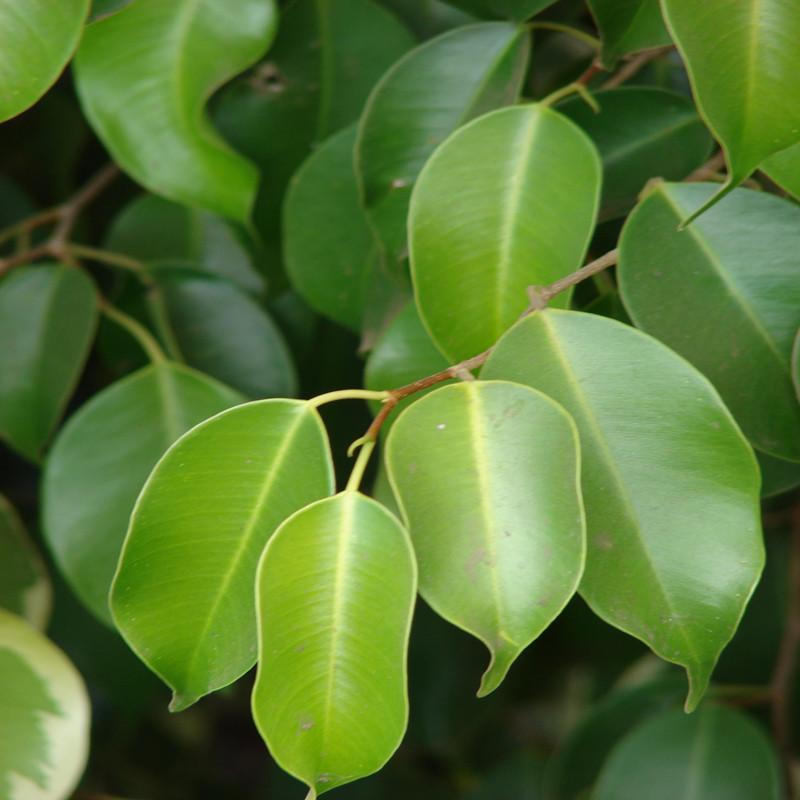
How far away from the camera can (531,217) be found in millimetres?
496

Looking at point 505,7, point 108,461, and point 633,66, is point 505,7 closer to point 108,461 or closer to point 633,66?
point 633,66

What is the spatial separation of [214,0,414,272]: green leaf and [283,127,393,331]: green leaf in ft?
0.15

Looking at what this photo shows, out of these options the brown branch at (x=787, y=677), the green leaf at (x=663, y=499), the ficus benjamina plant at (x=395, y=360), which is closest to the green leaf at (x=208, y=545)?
the ficus benjamina plant at (x=395, y=360)

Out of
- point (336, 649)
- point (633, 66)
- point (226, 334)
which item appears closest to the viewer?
point (336, 649)

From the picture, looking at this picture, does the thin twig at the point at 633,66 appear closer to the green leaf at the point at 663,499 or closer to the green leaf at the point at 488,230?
the green leaf at the point at 488,230

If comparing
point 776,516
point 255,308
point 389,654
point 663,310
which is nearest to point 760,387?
point 663,310

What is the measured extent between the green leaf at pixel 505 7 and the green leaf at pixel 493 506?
0.27m

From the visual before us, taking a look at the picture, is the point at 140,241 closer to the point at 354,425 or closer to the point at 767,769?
the point at 354,425

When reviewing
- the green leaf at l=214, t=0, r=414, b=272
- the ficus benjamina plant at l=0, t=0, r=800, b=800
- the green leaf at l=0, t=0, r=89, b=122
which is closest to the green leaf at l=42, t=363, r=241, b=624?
the ficus benjamina plant at l=0, t=0, r=800, b=800

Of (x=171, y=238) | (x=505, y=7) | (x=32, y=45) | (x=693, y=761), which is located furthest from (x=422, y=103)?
(x=693, y=761)

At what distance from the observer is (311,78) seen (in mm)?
705

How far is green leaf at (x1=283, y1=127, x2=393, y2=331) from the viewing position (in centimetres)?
65

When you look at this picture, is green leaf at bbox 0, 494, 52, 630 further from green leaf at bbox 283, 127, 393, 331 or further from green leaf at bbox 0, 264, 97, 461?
green leaf at bbox 283, 127, 393, 331

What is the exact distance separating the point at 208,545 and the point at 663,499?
0.19 meters
